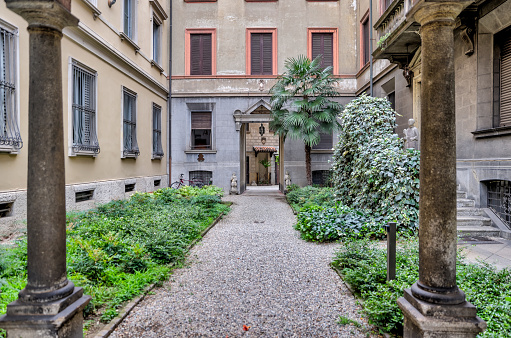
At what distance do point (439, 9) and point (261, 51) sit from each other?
48.9 ft

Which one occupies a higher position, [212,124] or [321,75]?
[321,75]

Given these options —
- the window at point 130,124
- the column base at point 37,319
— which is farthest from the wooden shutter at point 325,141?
the column base at point 37,319

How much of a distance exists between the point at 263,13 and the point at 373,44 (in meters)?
6.02

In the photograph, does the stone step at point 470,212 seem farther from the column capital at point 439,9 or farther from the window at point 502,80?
the column capital at point 439,9

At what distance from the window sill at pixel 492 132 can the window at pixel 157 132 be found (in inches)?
469

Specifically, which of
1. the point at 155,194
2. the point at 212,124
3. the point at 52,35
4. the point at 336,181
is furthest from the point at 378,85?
the point at 52,35

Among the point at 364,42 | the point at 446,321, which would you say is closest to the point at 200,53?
the point at 364,42

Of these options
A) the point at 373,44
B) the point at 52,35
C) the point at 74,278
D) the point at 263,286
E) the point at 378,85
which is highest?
the point at 373,44

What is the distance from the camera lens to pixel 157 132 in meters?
15.0

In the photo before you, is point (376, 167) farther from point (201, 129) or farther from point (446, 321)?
point (201, 129)

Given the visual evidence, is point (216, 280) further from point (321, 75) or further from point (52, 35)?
point (321, 75)

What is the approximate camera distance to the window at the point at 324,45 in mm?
16281

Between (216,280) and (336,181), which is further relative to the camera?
(336,181)

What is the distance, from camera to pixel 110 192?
9930mm
